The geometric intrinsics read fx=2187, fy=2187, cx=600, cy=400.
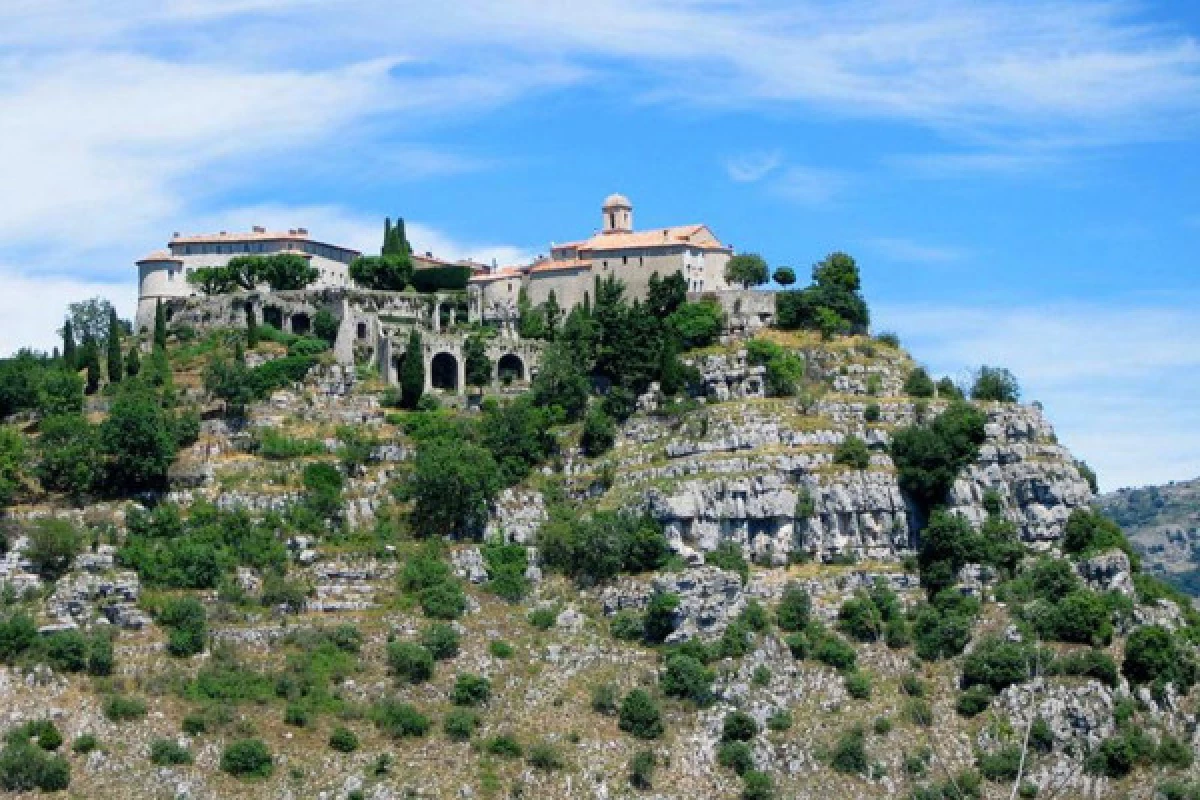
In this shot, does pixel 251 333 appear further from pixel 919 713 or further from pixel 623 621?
pixel 919 713

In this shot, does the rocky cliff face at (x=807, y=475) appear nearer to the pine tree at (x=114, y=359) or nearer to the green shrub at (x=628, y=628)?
the green shrub at (x=628, y=628)

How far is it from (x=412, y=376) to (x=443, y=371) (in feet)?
22.2

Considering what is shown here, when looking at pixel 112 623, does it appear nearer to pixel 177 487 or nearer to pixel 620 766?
pixel 177 487

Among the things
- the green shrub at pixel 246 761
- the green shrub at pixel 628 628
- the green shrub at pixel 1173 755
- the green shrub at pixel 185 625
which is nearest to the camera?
the green shrub at pixel 246 761

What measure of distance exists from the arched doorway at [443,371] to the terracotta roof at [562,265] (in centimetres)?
1020

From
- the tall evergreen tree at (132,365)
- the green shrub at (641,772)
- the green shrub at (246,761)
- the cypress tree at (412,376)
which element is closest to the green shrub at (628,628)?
the green shrub at (641,772)

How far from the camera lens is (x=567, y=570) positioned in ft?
316

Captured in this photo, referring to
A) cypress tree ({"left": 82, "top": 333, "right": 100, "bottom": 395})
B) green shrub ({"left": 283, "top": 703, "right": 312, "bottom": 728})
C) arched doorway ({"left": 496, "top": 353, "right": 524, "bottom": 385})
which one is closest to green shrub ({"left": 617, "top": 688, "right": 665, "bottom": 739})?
green shrub ({"left": 283, "top": 703, "right": 312, "bottom": 728})

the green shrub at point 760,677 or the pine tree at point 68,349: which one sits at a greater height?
the pine tree at point 68,349

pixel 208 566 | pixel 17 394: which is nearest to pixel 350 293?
pixel 17 394

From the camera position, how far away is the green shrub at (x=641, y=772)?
276 ft

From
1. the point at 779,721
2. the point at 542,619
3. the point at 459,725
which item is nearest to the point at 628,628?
the point at 542,619

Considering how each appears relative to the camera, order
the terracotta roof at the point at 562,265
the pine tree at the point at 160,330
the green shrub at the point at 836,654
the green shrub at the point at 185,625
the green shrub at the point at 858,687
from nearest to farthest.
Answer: the green shrub at the point at 185,625 → the green shrub at the point at 858,687 → the green shrub at the point at 836,654 → the pine tree at the point at 160,330 → the terracotta roof at the point at 562,265

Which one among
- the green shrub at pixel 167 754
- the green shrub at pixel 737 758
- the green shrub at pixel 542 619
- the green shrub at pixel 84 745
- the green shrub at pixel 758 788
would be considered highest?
the green shrub at pixel 542 619
